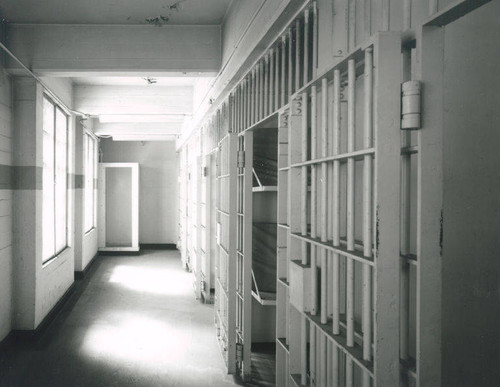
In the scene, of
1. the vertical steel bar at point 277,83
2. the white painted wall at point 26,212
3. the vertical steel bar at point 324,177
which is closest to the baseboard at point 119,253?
the white painted wall at point 26,212

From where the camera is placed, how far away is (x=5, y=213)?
4309 mm

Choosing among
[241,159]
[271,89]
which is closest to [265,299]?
[241,159]

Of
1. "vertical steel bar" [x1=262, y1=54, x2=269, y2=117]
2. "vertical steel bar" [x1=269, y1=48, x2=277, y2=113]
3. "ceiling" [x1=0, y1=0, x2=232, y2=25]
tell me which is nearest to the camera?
"vertical steel bar" [x1=269, y1=48, x2=277, y2=113]

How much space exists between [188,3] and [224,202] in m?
1.89

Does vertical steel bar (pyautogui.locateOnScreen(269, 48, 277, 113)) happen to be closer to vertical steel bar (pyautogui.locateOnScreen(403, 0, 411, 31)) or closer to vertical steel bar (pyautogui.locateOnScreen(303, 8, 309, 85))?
vertical steel bar (pyautogui.locateOnScreen(303, 8, 309, 85))

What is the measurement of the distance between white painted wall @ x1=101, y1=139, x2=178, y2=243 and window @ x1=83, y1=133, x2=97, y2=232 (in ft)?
5.59

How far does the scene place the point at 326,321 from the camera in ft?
5.79

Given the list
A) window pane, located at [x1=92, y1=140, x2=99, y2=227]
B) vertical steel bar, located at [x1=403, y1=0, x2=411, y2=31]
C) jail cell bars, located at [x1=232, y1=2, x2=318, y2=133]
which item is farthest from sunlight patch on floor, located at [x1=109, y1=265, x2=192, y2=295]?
vertical steel bar, located at [x1=403, y1=0, x2=411, y2=31]

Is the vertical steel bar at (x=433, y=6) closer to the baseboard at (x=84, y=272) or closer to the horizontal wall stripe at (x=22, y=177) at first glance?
the horizontal wall stripe at (x=22, y=177)

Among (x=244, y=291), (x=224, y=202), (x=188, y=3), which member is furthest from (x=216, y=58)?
(x=244, y=291)

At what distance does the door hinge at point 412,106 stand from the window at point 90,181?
26.3 ft

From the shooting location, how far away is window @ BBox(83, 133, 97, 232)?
28.8ft

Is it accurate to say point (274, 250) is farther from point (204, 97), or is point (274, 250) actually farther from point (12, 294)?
point (12, 294)

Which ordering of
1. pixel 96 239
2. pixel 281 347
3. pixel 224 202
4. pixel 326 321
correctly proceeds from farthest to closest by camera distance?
pixel 96 239, pixel 224 202, pixel 281 347, pixel 326 321
